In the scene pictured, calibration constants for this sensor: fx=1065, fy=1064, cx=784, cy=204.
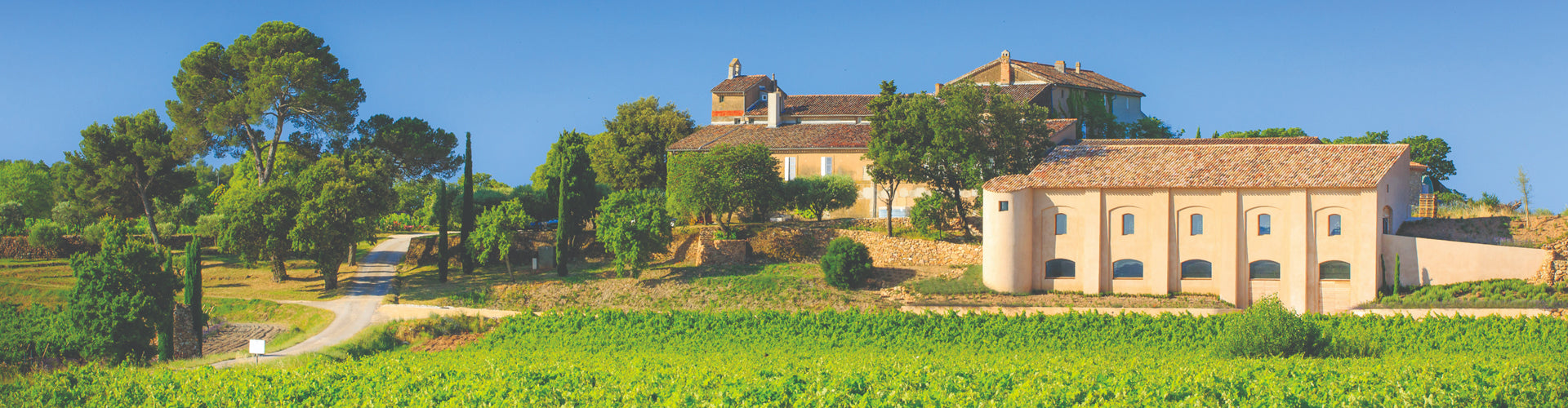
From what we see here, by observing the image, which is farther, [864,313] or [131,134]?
[131,134]

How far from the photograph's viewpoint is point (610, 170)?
60375mm

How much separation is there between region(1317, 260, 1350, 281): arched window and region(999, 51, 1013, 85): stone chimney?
2873cm

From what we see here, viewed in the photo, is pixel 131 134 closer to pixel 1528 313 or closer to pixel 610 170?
pixel 610 170

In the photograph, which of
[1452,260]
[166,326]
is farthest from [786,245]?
[1452,260]

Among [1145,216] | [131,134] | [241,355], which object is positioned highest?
[131,134]

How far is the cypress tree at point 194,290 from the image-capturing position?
113ft

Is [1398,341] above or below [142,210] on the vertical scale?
below

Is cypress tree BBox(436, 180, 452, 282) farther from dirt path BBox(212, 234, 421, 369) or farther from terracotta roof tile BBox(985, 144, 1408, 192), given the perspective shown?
terracotta roof tile BBox(985, 144, 1408, 192)

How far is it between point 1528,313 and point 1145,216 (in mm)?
10940

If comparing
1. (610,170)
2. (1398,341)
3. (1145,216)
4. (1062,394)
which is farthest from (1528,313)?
(610,170)

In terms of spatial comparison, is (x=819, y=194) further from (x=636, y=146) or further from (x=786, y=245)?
(x=636, y=146)

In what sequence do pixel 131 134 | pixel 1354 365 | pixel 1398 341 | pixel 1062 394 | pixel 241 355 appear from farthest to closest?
pixel 131 134 < pixel 241 355 < pixel 1398 341 < pixel 1354 365 < pixel 1062 394

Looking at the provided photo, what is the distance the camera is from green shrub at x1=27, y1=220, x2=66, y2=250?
48938 millimetres

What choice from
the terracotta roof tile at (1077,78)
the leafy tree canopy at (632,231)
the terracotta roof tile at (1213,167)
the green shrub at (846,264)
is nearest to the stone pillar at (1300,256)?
the terracotta roof tile at (1213,167)
